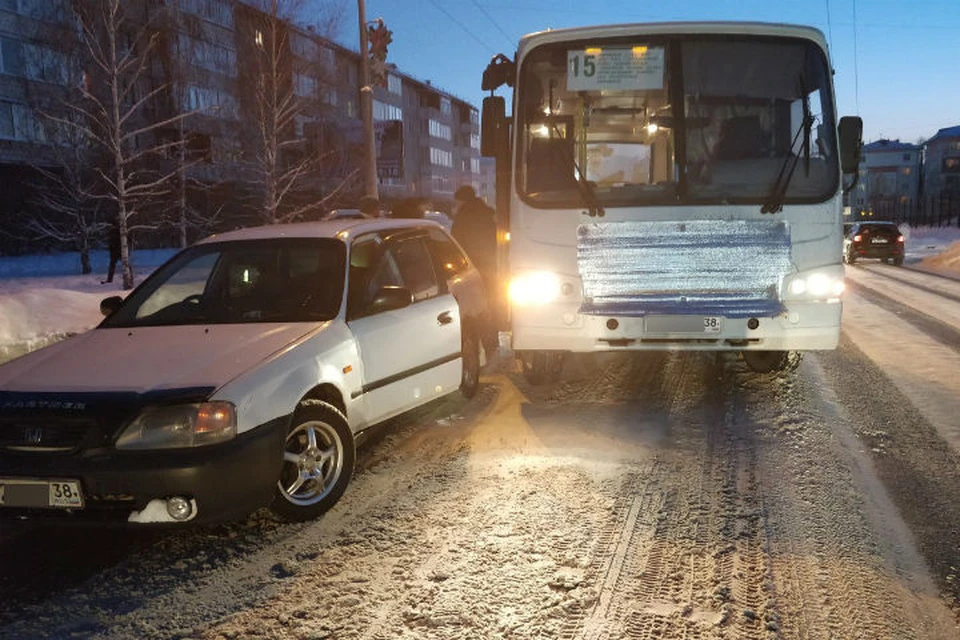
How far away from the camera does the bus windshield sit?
20.2 ft

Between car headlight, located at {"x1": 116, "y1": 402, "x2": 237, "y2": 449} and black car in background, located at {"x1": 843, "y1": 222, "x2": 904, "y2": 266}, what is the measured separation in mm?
27656

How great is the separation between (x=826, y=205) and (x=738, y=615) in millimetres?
4033

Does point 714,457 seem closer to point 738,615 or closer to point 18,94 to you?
point 738,615

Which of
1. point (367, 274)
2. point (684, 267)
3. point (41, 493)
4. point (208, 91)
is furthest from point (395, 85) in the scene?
point (41, 493)

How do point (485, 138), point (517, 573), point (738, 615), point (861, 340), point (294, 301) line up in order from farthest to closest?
point (861, 340) < point (485, 138) < point (294, 301) < point (517, 573) < point (738, 615)

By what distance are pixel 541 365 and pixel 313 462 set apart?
3294mm

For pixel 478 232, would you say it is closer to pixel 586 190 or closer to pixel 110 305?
pixel 586 190

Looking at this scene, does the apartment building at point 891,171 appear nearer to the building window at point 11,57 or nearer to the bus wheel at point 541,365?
the building window at point 11,57

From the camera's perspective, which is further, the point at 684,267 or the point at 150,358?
the point at 684,267

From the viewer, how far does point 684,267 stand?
618 cm

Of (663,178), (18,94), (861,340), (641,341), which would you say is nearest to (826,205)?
(663,178)

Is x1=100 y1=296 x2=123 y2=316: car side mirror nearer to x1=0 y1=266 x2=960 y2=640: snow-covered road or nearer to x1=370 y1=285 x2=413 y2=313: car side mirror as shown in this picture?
x1=0 y1=266 x2=960 y2=640: snow-covered road

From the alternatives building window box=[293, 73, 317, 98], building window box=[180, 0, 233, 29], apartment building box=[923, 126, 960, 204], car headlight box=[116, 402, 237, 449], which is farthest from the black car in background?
apartment building box=[923, 126, 960, 204]

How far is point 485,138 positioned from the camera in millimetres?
6594
